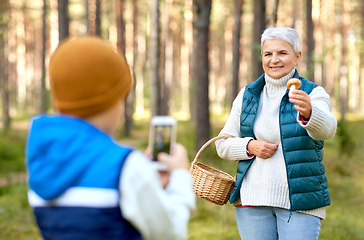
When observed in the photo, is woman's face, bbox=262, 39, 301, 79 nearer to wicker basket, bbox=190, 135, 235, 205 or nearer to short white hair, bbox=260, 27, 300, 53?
short white hair, bbox=260, 27, 300, 53

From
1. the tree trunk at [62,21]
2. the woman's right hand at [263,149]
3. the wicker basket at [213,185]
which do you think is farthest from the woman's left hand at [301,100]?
the tree trunk at [62,21]

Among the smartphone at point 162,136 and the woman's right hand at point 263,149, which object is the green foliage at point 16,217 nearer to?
the woman's right hand at point 263,149

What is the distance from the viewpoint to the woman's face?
2.52 metres

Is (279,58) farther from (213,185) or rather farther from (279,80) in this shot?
(213,185)

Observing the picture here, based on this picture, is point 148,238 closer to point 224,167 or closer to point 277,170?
point 277,170

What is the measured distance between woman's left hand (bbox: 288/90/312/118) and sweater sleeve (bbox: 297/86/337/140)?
0.13 feet

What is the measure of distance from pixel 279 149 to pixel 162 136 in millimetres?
1255

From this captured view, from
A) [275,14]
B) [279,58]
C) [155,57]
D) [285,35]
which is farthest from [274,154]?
[155,57]

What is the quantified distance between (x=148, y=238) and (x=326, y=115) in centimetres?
148

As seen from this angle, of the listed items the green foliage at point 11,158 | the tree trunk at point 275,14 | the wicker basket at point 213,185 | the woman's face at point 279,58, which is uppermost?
the tree trunk at point 275,14

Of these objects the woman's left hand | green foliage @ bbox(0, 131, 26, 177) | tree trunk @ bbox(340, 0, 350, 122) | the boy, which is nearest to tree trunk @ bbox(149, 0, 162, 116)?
green foliage @ bbox(0, 131, 26, 177)

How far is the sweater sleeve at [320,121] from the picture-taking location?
7.32 ft

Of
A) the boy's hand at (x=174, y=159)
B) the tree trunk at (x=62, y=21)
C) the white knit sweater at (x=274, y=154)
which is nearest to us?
the boy's hand at (x=174, y=159)

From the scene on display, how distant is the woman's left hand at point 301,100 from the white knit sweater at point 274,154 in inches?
4.1
